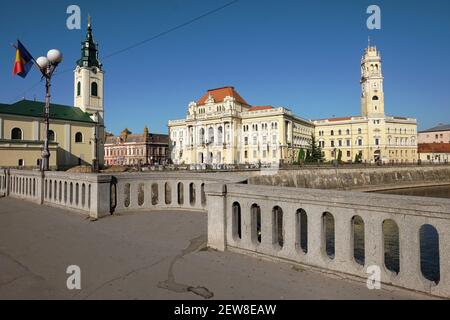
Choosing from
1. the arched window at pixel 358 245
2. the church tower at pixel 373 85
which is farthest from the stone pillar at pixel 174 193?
the church tower at pixel 373 85

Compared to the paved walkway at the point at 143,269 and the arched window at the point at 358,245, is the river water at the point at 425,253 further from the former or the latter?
the paved walkway at the point at 143,269

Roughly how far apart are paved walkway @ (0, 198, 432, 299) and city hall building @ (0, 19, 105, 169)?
1329 inches

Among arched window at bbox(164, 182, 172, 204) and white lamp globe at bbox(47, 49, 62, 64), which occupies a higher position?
white lamp globe at bbox(47, 49, 62, 64)

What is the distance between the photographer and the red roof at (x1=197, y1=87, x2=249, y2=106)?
284 feet

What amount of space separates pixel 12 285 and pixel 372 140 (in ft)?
326

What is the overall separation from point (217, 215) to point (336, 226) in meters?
2.70

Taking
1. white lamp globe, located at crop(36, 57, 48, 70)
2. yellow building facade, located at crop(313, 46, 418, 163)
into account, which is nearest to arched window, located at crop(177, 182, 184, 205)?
white lamp globe, located at crop(36, 57, 48, 70)

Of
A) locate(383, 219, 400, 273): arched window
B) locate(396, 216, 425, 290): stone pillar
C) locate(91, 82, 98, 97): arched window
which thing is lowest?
locate(383, 219, 400, 273): arched window

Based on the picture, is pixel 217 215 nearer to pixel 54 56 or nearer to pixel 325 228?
pixel 325 228

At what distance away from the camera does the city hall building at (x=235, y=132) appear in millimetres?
78312

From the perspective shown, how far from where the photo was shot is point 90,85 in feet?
226

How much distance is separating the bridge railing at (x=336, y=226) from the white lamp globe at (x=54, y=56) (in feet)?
43.4

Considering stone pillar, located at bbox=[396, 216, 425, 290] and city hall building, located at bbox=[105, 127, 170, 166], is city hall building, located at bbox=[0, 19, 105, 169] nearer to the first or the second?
city hall building, located at bbox=[105, 127, 170, 166]
